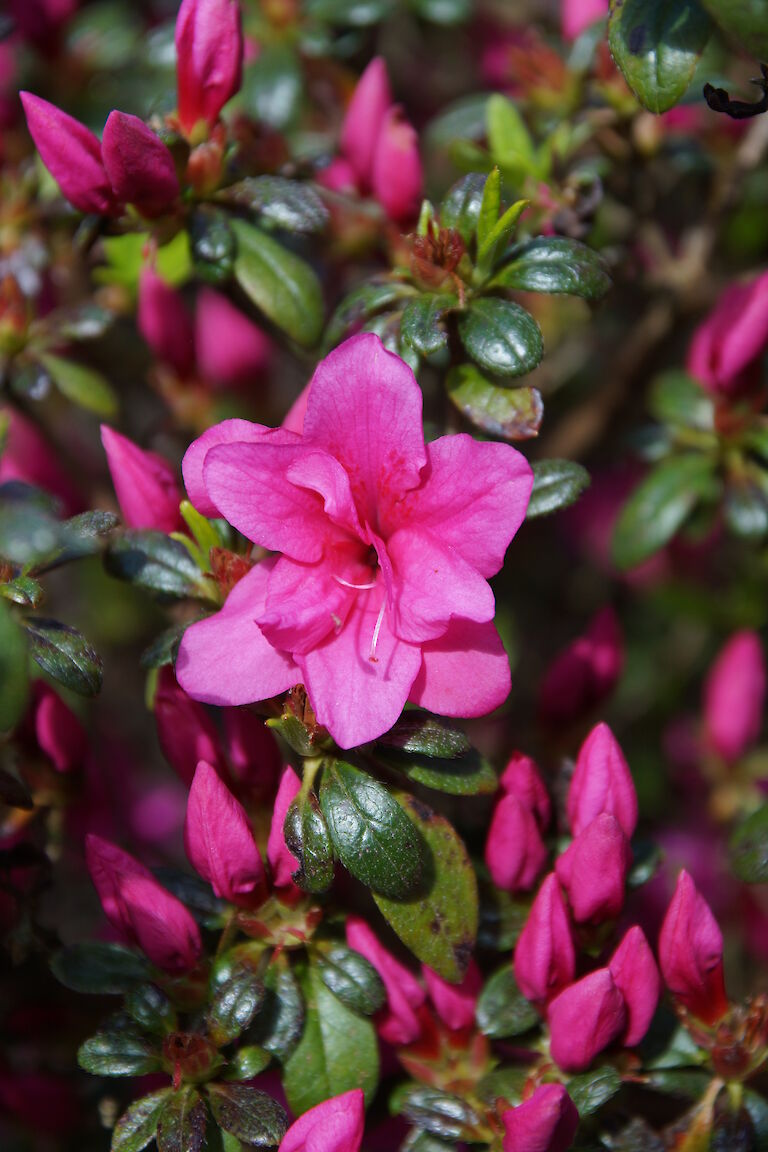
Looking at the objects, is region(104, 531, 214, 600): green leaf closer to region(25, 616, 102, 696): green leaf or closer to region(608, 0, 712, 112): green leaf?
region(25, 616, 102, 696): green leaf

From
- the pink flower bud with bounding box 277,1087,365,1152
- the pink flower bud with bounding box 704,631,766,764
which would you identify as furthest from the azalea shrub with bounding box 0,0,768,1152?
the pink flower bud with bounding box 704,631,766,764

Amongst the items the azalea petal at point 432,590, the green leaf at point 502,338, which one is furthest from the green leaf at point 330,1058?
the green leaf at point 502,338

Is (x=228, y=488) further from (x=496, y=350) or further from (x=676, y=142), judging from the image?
(x=676, y=142)

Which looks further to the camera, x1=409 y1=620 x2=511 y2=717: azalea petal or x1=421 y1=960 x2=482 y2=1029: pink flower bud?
x1=421 y1=960 x2=482 y2=1029: pink flower bud

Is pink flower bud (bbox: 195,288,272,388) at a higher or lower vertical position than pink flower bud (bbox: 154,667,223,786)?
lower

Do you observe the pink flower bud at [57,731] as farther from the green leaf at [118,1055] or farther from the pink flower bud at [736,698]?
the pink flower bud at [736,698]

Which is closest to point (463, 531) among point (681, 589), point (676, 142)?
point (676, 142)
